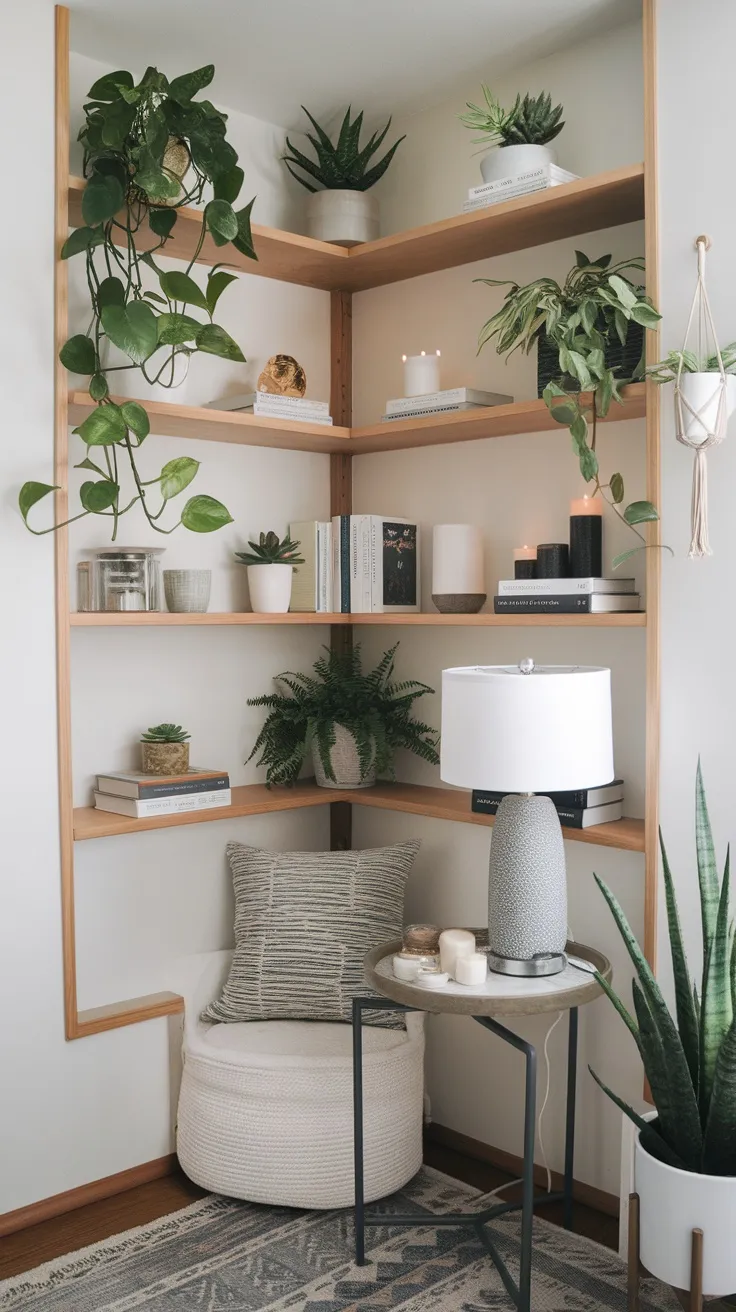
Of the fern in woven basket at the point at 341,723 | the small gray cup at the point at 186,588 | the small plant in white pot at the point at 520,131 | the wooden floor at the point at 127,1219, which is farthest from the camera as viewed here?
the fern in woven basket at the point at 341,723

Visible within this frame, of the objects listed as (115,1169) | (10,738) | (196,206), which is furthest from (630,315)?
(115,1169)

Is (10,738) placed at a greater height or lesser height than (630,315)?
lesser

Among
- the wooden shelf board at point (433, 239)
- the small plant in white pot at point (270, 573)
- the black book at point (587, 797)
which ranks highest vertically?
the wooden shelf board at point (433, 239)

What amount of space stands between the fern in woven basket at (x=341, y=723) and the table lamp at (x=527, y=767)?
80 centimetres

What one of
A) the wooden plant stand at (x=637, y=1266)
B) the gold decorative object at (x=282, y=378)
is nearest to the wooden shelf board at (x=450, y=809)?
the wooden plant stand at (x=637, y=1266)

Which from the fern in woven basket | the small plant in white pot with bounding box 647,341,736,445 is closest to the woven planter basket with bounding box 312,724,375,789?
the fern in woven basket

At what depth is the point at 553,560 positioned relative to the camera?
2.52 m

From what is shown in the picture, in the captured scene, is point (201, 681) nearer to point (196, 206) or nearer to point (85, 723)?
point (85, 723)

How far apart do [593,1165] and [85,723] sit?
1516 millimetres

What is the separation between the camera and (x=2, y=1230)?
240cm

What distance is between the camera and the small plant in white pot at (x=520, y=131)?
2471 millimetres

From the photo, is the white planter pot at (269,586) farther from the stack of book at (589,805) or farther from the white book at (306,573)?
the stack of book at (589,805)

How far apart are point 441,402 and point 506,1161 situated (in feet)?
5.89

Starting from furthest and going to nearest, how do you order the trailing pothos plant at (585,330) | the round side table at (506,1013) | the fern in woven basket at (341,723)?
1. the fern in woven basket at (341,723)
2. the trailing pothos plant at (585,330)
3. the round side table at (506,1013)
